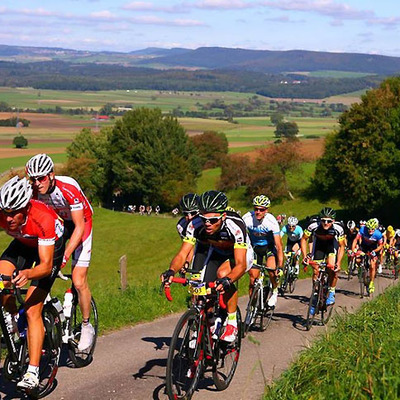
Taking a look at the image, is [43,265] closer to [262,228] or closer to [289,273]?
[262,228]

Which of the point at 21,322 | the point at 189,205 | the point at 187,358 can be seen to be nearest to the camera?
the point at 21,322

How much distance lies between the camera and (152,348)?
952cm

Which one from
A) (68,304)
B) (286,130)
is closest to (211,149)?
(286,130)

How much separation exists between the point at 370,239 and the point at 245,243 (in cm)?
1131

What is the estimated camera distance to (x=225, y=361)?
788 cm

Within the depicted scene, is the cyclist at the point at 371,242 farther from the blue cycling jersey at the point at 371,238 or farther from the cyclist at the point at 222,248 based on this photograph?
the cyclist at the point at 222,248

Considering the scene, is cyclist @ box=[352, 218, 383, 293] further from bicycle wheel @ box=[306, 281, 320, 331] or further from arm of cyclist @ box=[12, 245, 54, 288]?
arm of cyclist @ box=[12, 245, 54, 288]

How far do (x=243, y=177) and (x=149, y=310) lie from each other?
245 ft

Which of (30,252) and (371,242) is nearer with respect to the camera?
(30,252)

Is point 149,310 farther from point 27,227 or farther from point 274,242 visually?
point 27,227

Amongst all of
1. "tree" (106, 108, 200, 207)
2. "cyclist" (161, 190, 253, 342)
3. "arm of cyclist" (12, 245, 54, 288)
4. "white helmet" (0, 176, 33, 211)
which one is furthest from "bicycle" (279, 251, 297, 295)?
"tree" (106, 108, 200, 207)

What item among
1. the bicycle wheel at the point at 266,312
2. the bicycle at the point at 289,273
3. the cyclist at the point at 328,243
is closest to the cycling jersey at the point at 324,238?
the cyclist at the point at 328,243

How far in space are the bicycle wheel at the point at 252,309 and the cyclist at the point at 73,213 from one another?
359 centimetres

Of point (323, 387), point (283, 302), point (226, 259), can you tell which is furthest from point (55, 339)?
point (283, 302)
